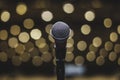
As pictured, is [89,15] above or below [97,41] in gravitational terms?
above

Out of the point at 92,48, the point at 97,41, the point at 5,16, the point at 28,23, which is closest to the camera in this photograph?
the point at 5,16

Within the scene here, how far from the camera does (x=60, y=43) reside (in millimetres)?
663

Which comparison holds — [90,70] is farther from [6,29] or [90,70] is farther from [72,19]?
[6,29]

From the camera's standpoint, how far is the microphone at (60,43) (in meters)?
0.66

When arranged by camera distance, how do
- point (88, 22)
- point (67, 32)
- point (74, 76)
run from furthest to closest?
1. point (88, 22)
2. point (74, 76)
3. point (67, 32)

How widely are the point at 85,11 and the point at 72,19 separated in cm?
17

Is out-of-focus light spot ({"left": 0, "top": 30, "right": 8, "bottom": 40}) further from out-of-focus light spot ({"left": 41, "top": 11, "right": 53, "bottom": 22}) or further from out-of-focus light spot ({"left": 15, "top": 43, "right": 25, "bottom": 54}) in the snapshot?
out-of-focus light spot ({"left": 41, "top": 11, "right": 53, "bottom": 22})

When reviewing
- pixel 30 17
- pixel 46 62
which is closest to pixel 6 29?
pixel 30 17

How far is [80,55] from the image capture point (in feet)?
10.7

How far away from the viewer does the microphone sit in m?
0.66

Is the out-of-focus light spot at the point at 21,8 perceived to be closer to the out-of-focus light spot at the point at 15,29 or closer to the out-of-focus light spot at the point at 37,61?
the out-of-focus light spot at the point at 15,29

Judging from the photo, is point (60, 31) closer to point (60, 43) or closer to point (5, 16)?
point (60, 43)

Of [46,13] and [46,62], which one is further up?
[46,13]

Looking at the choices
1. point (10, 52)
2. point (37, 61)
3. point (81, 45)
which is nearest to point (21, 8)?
point (10, 52)
